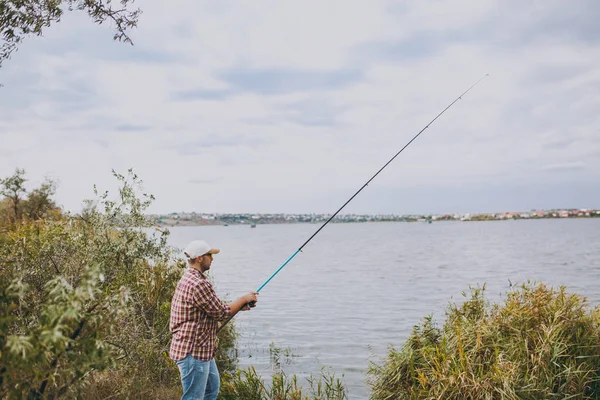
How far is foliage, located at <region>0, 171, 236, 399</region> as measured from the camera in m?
3.14

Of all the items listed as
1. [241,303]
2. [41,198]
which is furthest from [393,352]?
[41,198]

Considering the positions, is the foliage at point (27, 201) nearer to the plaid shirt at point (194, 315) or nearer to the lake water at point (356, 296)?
the lake water at point (356, 296)

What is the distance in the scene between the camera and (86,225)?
28.3 feet

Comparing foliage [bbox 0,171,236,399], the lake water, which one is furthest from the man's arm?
the lake water

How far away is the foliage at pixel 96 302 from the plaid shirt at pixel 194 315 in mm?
513

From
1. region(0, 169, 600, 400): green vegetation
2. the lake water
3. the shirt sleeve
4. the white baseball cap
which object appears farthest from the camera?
the lake water

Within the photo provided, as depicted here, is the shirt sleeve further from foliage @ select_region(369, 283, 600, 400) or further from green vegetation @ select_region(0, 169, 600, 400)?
foliage @ select_region(369, 283, 600, 400)

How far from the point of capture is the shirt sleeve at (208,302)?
198 inches

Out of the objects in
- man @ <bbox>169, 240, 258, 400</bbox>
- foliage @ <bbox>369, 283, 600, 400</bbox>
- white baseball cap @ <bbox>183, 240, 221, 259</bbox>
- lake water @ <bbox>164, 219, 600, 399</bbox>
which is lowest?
lake water @ <bbox>164, 219, 600, 399</bbox>

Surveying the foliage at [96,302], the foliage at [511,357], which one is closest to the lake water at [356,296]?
the foliage at [511,357]

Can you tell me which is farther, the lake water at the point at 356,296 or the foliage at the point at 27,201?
the foliage at the point at 27,201

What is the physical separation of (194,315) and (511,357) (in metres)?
4.21

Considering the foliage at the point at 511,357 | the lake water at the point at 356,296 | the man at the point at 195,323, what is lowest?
the lake water at the point at 356,296

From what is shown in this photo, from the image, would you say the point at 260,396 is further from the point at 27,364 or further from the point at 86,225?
the point at 27,364
